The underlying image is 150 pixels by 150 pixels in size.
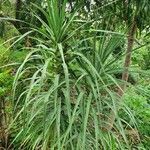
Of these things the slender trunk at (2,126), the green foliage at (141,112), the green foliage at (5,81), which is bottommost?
the green foliage at (141,112)

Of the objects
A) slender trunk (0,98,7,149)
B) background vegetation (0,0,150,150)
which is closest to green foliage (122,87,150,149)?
slender trunk (0,98,7,149)

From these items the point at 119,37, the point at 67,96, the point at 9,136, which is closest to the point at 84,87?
the point at 67,96

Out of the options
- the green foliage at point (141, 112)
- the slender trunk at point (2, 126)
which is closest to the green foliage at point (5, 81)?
the slender trunk at point (2, 126)

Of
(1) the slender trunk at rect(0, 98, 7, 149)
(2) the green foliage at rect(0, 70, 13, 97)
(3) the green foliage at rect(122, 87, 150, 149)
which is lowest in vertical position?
(3) the green foliage at rect(122, 87, 150, 149)

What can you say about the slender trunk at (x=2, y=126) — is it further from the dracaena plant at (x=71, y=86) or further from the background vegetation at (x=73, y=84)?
the dracaena plant at (x=71, y=86)

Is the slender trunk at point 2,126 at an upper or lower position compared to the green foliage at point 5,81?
lower

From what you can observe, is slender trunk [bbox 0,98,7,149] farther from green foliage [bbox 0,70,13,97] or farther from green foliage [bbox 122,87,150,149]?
green foliage [bbox 122,87,150,149]

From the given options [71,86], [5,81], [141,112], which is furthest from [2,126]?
[141,112]

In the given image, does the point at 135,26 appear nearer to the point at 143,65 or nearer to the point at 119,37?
the point at 119,37

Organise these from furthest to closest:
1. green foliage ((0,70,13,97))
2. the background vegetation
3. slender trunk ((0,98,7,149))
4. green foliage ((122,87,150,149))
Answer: green foliage ((122,87,150,149)) < slender trunk ((0,98,7,149)) < green foliage ((0,70,13,97)) < the background vegetation

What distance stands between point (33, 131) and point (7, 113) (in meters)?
1.36

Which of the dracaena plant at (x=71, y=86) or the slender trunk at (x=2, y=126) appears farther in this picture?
the slender trunk at (x=2, y=126)

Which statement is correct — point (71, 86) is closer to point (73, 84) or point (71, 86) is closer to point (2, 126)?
point (73, 84)

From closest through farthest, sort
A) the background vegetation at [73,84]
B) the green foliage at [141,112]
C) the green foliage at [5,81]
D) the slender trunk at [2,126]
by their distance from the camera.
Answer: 1. the background vegetation at [73,84]
2. the green foliage at [5,81]
3. the slender trunk at [2,126]
4. the green foliage at [141,112]
